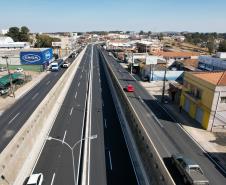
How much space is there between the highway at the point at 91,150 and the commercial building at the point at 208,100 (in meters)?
14.9

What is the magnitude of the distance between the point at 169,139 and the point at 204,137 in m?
5.86

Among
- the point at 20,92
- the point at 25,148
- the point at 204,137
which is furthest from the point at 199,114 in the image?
the point at 20,92

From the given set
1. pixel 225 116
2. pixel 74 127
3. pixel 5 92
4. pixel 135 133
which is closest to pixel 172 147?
pixel 135 133

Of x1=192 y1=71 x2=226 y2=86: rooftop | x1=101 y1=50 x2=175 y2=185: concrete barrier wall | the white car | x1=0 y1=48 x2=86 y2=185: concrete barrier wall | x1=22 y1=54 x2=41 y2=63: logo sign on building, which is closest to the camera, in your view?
x1=101 y1=50 x2=175 y2=185: concrete barrier wall

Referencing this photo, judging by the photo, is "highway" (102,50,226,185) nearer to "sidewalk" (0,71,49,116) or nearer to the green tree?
"sidewalk" (0,71,49,116)

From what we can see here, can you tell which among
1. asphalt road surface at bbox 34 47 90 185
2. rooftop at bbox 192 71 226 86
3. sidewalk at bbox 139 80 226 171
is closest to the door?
sidewalk at bbox 139 80 226 171

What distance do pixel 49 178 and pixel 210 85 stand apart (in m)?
28.5

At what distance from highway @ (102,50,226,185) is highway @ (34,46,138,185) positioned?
5.13 metres

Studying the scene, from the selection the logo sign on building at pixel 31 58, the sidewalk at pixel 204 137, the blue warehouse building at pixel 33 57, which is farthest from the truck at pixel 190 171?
the logo sign on building at pixel 31 58

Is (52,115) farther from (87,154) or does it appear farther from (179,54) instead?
(179,54)

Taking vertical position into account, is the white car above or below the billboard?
below

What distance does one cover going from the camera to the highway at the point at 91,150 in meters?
24.8

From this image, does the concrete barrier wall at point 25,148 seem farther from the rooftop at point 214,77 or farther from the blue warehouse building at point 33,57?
the blue warehouse building at point 33,57

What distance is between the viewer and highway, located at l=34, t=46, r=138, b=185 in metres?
24.8
